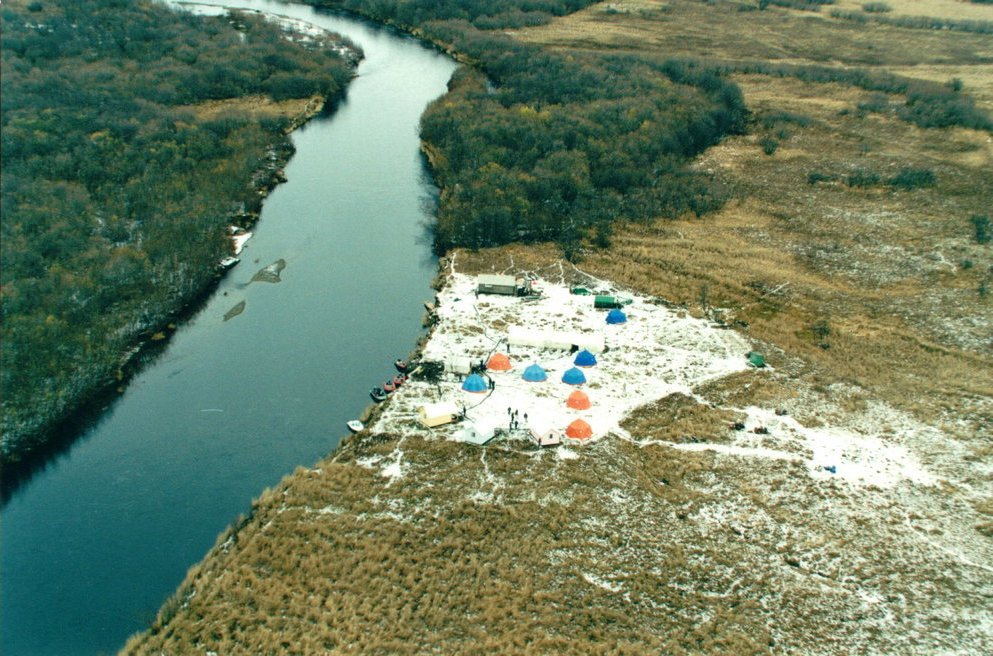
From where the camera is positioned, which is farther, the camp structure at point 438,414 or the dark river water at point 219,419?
the camp structure at point 438,414

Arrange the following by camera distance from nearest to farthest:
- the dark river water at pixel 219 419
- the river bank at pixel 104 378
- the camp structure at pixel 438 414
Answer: the dark river water at pixel 219 419 < the river bank at pixel 104 378 < the camp structure at pixel 438 414

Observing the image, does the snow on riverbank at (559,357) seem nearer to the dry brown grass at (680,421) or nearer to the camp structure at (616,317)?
the camp structure at (616,317)

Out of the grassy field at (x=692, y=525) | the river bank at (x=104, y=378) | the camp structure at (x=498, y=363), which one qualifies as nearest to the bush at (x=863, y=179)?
the grassy field at (x=692, y=525)

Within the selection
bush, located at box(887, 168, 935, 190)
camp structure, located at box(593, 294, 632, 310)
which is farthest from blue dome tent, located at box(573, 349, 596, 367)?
bush, located at box(887, 168, 935, 190)

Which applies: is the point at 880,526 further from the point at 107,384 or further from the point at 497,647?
the point at 107,384

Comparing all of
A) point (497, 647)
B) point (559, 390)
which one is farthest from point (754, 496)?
point (497, 647)

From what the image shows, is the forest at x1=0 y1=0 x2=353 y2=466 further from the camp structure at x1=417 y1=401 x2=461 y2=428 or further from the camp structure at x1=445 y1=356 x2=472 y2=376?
the camp structure at x1=445 y1=356 x2=472 y2=376

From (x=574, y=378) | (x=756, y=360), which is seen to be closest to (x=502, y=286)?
(x=574, y=378)
